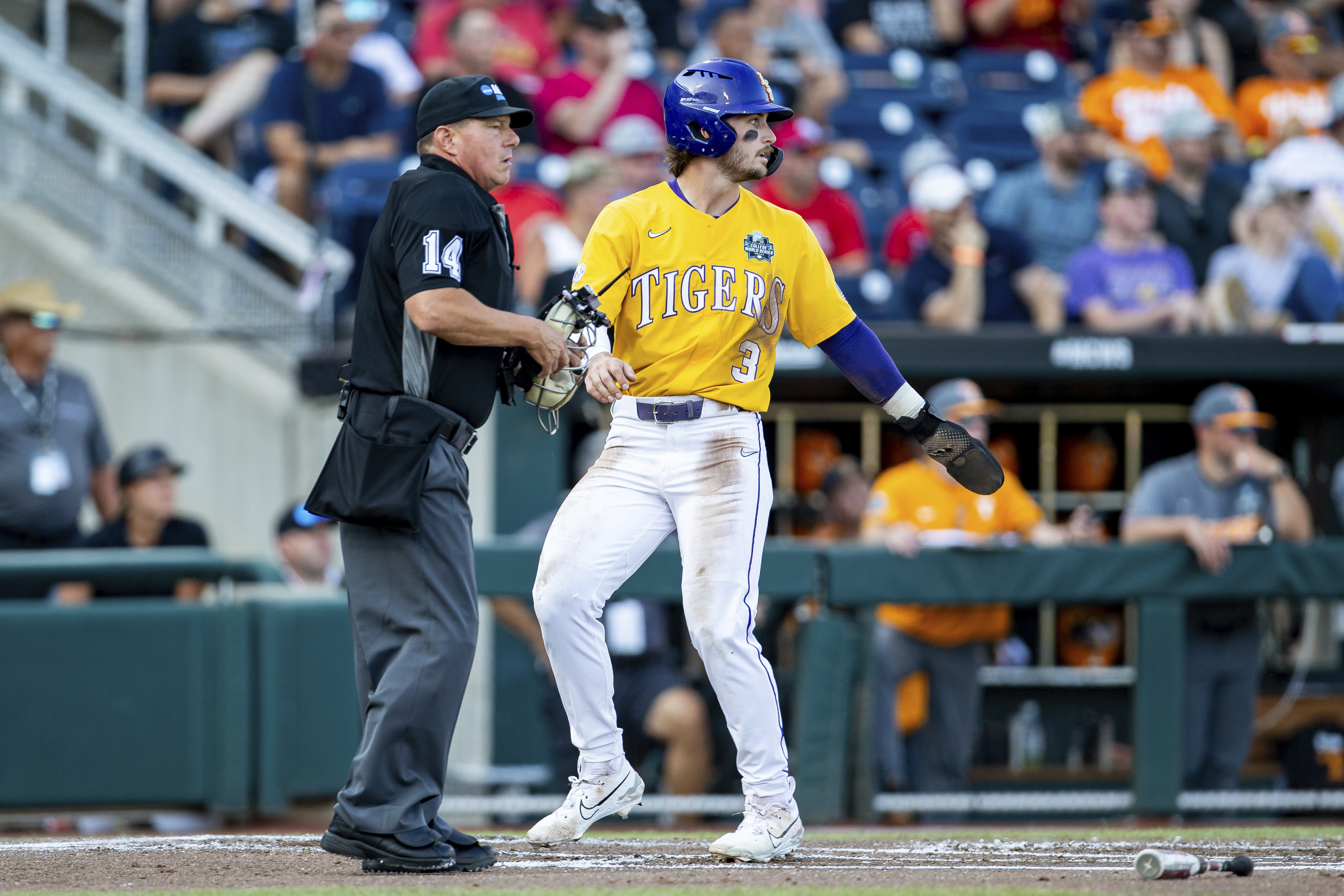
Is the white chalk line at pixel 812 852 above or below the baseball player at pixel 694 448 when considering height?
below

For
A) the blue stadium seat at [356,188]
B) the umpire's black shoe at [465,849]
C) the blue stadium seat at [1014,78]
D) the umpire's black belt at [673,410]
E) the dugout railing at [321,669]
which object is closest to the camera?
the umpire's black shoe at [465,849]

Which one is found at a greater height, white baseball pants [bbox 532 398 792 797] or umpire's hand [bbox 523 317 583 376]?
umpire's hand [bbox 523 317 583 376]

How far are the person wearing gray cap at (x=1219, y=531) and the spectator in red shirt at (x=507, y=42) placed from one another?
13.5 feet

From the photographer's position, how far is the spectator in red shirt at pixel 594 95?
361 inches

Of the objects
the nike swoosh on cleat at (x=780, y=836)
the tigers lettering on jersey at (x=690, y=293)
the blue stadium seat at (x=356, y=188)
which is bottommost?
the nike swoosh on cleat at (x=780, y=836)

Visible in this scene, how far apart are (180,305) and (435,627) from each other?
209 inches

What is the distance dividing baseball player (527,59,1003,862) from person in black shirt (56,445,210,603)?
10.5ft

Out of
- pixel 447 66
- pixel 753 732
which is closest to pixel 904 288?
pixel 447 66

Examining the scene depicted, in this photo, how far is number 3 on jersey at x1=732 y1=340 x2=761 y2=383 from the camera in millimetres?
4273

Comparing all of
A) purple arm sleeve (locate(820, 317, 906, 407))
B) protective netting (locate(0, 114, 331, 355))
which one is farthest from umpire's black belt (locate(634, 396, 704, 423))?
protective netting (locate(0, 114, 331, 355))

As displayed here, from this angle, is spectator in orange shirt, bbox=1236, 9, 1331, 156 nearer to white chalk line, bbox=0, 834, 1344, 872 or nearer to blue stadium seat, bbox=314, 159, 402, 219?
blue stadium seat, bbox=314, 159, 402, 219

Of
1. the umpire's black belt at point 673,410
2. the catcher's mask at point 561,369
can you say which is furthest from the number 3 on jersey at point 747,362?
the catcher's mask at point 561,369

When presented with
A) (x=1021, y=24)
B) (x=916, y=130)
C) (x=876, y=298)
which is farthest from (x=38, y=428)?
(x=1021, y=24)

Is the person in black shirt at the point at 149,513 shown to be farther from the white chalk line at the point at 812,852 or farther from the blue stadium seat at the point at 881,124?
the blue stadium seat at the point at 881,124
